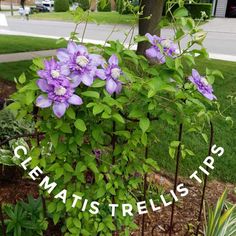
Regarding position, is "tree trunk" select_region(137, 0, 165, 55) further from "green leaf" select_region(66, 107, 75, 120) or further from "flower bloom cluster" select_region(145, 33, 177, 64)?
"green leaf" select_region(66, 107, 75, 120)

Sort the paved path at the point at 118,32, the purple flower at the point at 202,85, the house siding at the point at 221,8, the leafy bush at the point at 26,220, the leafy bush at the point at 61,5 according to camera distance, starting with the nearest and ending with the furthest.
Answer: the purple flower at the point at 202,85
the leafy bush at the point at 26,220
the paved path at the point at 118,32
the house siding at the point at 221,8
the leafy bush at the point at 61,5

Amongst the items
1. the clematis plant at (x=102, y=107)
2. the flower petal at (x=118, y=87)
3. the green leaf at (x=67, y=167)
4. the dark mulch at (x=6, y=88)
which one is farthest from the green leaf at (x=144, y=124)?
the dark mulch at (x=6, y=88)

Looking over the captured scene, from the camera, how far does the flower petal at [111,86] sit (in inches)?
59.0

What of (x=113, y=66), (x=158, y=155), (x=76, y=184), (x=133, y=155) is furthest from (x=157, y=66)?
(x=158, y=155)

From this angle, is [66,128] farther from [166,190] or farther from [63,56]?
[166,190]

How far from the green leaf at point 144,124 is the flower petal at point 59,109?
0.32 metres

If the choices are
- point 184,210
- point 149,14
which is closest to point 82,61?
point 184,210

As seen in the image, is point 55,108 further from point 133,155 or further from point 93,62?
point 133,155

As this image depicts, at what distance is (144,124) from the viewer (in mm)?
1532

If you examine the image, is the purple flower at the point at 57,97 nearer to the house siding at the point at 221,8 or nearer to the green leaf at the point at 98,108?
the green leaf at the point at 98,108

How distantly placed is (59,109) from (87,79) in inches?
6.3

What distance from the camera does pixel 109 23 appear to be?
76.8 feet

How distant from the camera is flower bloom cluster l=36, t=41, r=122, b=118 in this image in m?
1.40

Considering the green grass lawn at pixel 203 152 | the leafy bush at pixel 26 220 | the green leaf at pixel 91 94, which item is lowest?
the green grass lawn at pixel 203 152
